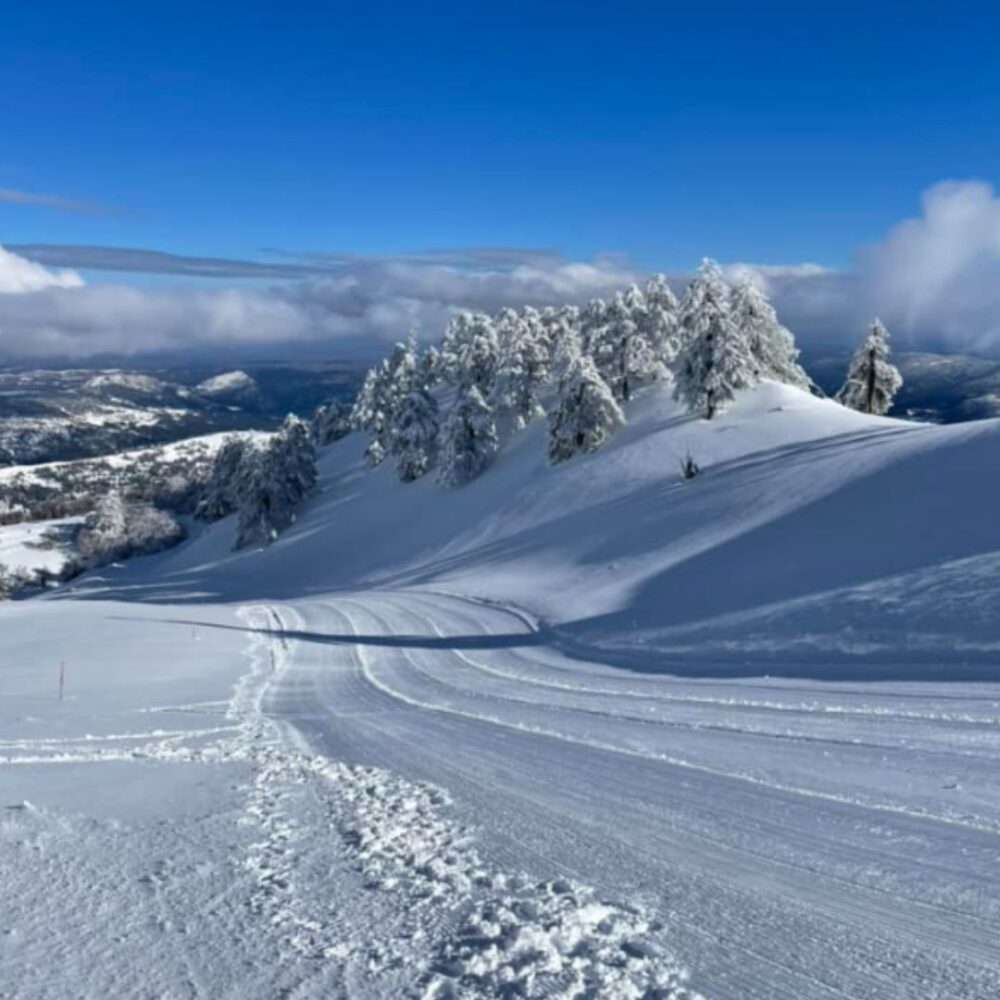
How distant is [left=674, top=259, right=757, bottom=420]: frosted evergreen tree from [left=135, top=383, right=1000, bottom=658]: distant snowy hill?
56.7 inches

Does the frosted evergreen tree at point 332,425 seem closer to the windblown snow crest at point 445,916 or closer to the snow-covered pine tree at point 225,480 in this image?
the snow-covered pine tree at point 225,480

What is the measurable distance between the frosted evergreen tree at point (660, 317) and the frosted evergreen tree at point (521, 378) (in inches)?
321

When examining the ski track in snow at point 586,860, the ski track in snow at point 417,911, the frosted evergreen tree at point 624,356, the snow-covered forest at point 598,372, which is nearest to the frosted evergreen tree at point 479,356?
the snow-covered forest at point 598,372

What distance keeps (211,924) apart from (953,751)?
7312mm

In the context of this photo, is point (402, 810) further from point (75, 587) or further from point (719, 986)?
point (75, 587)

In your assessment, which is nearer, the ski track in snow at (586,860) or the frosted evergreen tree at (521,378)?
the ski track in snow at (586,860)

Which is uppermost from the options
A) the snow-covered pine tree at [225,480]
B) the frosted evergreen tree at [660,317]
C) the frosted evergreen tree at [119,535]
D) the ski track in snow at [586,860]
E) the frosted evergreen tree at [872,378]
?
the frosted evergreen tree at [660,317]

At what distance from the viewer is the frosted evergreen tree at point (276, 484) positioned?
60438 millimetres

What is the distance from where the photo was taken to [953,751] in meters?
8.25

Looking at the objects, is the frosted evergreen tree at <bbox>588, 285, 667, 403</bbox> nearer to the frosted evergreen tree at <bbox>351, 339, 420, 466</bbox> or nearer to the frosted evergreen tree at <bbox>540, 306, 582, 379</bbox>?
the frosted evergreen tree at <bbox>540, 306, 582, 379</bbox>

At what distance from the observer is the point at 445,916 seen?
4.94m

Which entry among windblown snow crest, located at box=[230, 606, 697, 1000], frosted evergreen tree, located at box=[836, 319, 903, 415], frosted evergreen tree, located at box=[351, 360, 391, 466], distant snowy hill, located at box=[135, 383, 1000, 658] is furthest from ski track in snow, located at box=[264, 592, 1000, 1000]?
frosted evergreen tree, located at box=[351, 360, 391, 466]

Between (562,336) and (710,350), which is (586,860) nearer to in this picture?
(710,350)

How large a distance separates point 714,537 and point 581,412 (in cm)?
2008
